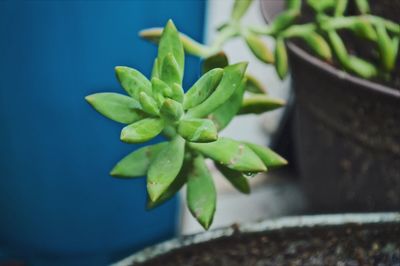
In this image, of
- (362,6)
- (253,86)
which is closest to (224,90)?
(253,86)

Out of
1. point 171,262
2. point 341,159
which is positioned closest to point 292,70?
point 341,159

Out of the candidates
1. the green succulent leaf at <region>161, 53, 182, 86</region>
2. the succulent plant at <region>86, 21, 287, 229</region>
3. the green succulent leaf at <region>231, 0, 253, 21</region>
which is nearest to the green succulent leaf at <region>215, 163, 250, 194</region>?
the succulent plant at <region>86, 21, 287, 229</region>

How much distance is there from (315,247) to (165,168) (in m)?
0.21

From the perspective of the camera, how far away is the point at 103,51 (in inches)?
29.7

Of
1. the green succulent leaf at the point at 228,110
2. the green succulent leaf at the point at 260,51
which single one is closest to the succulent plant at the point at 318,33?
the green succulent leaf at the point at 260,51

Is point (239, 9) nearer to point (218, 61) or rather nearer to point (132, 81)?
point (218, 61)

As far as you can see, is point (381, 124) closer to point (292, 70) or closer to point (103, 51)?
point (292, 70)

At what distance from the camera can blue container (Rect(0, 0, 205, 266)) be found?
0.73 m

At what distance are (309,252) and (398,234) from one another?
82 mm

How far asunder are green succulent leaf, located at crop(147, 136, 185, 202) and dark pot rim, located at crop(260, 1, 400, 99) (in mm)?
307

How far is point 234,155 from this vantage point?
0.46m

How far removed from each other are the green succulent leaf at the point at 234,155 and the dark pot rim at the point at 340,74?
11.2 inches

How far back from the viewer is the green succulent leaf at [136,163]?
0.51 metres

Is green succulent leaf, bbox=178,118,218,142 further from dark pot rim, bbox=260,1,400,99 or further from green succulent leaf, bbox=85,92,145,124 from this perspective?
dark pot rim, bbox=260,1,400,99
